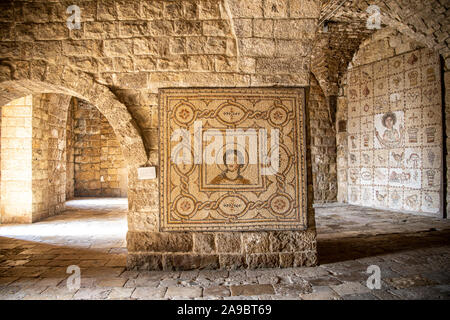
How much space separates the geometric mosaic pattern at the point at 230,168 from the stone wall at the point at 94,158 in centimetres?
756

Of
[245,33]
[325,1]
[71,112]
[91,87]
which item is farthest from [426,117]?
[71,112]

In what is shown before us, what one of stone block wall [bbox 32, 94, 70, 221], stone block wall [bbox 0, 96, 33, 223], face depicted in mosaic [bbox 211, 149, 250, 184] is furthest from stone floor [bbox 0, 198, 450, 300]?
stone block wall [bbox 32, 94, 70, 221]

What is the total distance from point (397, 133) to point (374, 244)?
11.7 ft

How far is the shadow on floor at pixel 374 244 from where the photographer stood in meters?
3.21

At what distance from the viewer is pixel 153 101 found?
294cm

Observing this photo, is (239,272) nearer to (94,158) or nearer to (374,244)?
(374,244)

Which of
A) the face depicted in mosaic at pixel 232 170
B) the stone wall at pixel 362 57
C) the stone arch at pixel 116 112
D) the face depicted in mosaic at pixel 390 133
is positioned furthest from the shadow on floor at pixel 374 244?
the stone wall at pixel 362 57

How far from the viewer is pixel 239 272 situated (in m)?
2.77

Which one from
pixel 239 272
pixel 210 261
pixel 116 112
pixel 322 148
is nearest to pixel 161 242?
pixel 210 261

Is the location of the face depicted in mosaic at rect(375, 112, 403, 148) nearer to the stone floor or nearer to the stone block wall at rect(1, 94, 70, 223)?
the stone floor

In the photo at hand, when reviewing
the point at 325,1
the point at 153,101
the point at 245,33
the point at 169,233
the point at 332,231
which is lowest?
the point at 332,231

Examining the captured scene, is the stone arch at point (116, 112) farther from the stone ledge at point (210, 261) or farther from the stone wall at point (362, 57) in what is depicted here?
the stone wall at point (362, 57)
